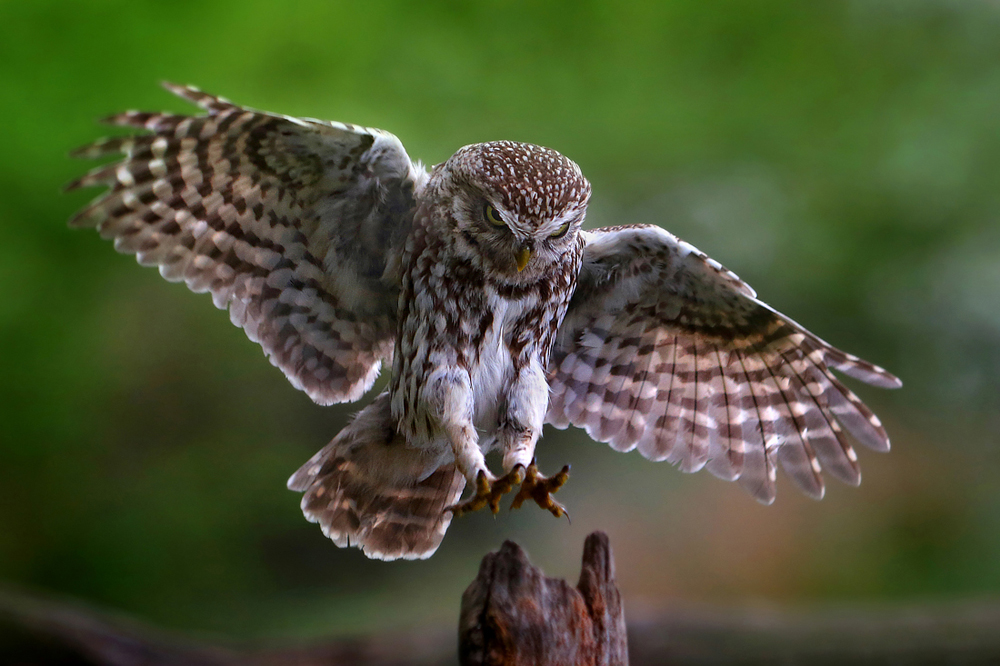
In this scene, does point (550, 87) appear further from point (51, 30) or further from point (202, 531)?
point (202, 531)

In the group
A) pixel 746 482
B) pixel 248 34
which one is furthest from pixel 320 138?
pixel 248 34

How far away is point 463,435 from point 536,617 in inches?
24.7

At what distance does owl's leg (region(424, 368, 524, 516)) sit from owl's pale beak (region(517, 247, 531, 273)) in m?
0.43

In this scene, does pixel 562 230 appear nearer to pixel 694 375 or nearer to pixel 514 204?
pixel 514 204

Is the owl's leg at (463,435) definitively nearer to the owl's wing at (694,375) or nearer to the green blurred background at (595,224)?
the owl's wing at (694,375)

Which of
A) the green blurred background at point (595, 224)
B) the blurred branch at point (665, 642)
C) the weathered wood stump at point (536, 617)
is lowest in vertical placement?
the weathered wood stump at point (536, 617)

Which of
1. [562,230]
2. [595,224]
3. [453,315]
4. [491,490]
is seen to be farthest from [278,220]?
[595,224]

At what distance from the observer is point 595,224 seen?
5.30m

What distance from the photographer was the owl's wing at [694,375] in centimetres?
283

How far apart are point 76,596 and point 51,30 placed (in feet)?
13.6

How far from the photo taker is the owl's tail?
2969 millimetres

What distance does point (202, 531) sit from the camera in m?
5.87

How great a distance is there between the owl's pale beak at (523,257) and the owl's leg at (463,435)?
1.41 feet

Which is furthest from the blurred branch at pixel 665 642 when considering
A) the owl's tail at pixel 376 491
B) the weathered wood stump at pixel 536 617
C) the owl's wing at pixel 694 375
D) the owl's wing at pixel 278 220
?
the weathered wood stump at pixel 536 617
